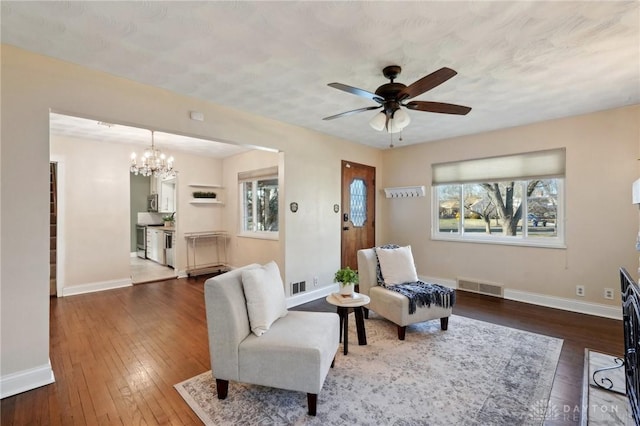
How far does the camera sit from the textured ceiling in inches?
69.5

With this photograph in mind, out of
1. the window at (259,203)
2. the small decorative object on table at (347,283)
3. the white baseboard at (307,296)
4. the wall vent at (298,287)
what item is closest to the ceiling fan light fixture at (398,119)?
the small decorative object on table at (347,283)

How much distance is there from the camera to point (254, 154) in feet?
18.5

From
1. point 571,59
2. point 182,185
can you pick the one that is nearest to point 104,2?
point 571,59

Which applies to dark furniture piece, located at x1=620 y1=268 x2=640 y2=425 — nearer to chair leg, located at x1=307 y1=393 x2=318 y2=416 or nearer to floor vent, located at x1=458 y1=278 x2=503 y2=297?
chair leg, located at x1=307 y1=393 x2=318 y2=416

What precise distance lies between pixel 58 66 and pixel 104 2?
1.09 m

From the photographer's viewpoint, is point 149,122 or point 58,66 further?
point 149,122

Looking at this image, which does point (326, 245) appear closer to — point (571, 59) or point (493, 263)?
point (493, 263)

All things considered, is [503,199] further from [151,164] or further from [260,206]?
[151,164]

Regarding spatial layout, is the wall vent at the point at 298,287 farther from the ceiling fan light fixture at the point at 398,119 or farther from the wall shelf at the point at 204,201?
the wall shelf at the point at 204,201

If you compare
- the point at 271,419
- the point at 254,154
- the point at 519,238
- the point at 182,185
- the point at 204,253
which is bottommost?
the point at 271,419

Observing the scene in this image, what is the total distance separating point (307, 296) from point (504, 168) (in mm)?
3630

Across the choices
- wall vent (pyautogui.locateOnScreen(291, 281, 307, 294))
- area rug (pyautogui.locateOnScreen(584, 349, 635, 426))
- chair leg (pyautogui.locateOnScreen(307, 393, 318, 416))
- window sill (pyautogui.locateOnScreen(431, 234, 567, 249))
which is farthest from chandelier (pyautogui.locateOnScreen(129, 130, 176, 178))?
area rug (pyautogui.locateOnScreen(584, 349, 635, 426))

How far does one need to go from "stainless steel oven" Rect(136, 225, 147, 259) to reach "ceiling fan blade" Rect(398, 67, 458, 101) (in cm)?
812

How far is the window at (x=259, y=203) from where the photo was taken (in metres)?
5.40
